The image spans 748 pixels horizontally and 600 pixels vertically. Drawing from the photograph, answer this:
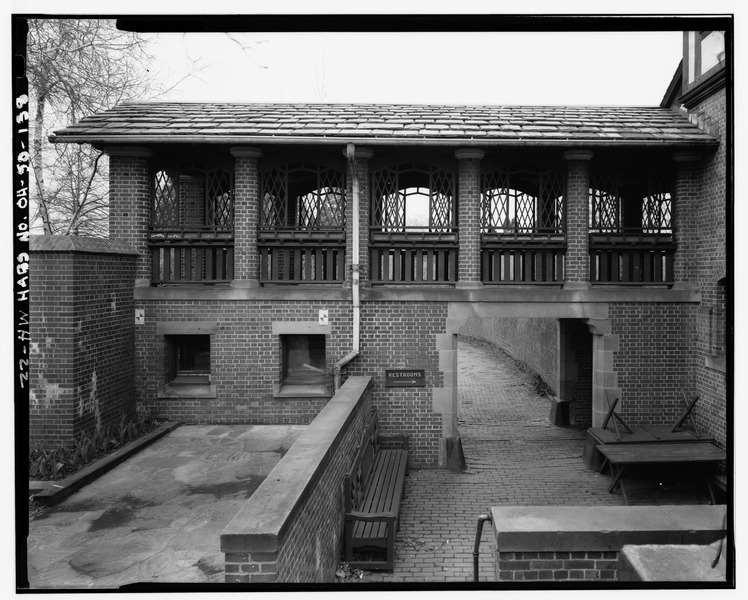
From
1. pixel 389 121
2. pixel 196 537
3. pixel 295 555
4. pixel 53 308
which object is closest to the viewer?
pixel 295 555

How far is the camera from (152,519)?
5375 mm

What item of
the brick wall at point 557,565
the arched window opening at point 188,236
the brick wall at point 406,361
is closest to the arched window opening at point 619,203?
the brick wall at point 406,361

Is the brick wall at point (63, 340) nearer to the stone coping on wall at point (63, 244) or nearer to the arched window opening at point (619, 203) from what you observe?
the stone coping on wall at point (63, 244)

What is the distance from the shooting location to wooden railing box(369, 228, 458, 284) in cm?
952

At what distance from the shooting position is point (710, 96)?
8945mm

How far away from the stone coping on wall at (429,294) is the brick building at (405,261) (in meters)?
0.04

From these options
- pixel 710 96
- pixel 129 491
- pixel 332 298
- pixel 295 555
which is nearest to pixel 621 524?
pixel 295 555

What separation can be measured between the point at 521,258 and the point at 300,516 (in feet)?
22.8

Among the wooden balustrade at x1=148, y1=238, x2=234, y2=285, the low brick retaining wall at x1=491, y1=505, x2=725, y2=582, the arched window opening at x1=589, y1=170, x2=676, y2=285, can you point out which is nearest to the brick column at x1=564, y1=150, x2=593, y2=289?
the arched window opening at x1=589, y1=170, x2=676, y2=285

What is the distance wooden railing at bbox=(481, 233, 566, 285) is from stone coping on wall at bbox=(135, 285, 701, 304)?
251 mm

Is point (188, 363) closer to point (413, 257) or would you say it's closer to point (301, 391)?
point (301, 391)

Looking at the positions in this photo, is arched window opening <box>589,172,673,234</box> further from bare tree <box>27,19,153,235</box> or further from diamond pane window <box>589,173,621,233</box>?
bare tree <box>27,19,153,235</box>

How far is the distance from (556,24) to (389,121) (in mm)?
5611

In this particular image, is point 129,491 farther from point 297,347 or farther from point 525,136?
point 525,136
